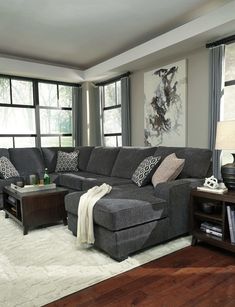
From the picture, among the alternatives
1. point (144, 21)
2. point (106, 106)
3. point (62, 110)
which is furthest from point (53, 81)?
point (144, 21)

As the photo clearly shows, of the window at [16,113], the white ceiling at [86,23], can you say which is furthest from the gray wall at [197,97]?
the window at [16,113]

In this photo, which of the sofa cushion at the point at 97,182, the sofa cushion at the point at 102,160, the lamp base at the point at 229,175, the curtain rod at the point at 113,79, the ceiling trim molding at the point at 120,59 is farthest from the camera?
the curtain rod at the point at 113,79

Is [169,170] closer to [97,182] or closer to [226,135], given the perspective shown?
[226,135]

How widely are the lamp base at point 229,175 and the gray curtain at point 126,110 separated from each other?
3.07 meters

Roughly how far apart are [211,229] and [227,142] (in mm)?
847

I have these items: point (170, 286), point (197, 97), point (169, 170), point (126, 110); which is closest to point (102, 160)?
point (126, 110)

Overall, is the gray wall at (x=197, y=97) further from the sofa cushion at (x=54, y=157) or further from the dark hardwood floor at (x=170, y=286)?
the dark hardwood floor at (x=170, y=286)

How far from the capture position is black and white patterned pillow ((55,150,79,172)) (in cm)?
474

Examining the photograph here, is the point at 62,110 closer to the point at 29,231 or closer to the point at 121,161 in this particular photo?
the point at 121,161

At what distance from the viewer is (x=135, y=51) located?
4.45 meters

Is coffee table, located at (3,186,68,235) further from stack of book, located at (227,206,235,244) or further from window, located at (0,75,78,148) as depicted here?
window, located at (0,75,78,148)

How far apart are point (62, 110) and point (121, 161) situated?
2.97m

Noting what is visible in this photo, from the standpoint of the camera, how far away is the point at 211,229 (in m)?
2.40

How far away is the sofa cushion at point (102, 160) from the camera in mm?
4188
